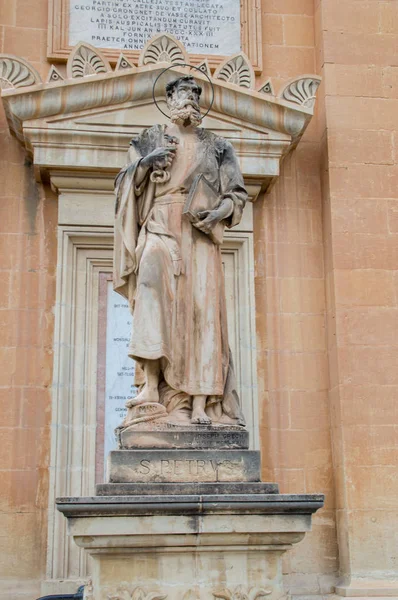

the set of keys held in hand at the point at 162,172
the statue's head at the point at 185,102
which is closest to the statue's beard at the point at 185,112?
the statue's head at the point at 185,102

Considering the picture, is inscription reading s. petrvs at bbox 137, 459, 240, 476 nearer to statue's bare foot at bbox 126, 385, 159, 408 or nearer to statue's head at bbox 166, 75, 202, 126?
statue's bare foot at bbox 126, 385, 159, 408

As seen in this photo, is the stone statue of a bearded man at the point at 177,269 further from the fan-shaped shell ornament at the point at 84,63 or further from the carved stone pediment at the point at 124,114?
the fan-shaped shell ornament at the point at 84,63

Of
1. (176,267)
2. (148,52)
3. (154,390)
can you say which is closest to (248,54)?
(148,52)

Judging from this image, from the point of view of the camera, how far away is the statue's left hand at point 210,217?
6.88m

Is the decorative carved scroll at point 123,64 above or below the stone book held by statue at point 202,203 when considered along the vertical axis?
above

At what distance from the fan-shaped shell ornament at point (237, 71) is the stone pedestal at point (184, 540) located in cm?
563

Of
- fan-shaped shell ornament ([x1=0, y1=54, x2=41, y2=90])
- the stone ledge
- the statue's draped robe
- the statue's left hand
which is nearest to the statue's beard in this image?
the statue's draped robe

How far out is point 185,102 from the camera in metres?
7.18

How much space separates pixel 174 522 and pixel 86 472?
3683mm

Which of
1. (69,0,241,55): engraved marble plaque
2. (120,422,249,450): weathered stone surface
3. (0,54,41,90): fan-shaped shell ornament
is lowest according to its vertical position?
(120,422,249,450): weathered stone surface

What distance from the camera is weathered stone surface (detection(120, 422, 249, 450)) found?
21.0 feet

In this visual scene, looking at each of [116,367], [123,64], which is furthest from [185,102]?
[116,367]

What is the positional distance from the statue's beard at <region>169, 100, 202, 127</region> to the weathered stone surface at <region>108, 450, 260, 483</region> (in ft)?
8.55

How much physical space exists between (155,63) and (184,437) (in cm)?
515
